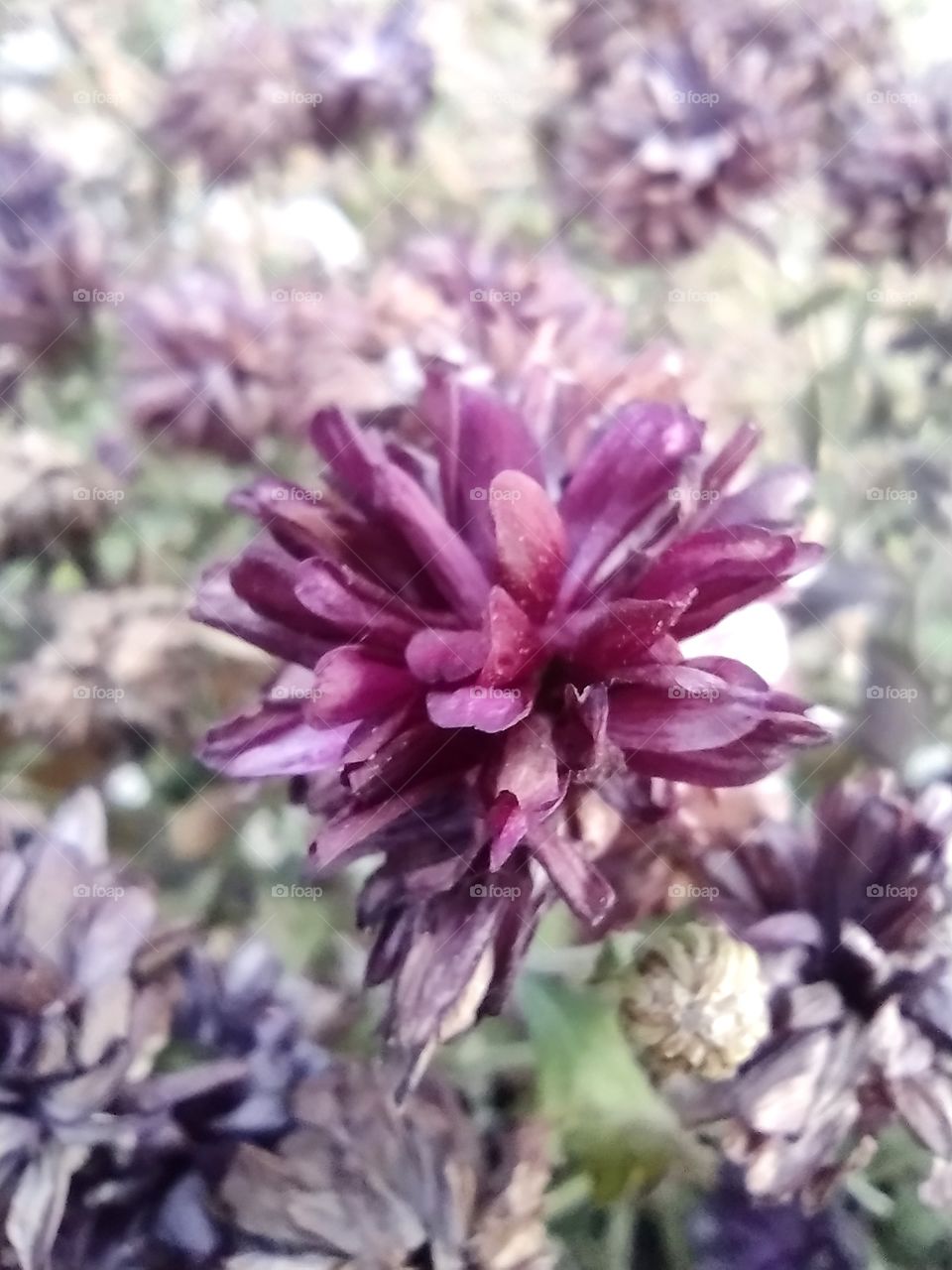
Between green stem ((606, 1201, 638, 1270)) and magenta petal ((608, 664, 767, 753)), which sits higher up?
magenta petal ((608, 664, 767, 753))

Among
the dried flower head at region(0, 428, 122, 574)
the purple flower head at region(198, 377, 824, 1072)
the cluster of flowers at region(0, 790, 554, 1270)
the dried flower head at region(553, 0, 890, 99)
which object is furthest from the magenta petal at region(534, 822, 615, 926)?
the dried flower head at region(553, 0, 890, 99)

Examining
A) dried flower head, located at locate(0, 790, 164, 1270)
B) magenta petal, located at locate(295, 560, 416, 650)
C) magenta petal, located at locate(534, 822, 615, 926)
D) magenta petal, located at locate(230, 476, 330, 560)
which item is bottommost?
dried flower head, located at locate(0, 790, 164, 1270)

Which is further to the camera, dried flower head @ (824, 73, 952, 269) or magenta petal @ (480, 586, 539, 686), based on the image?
dried flower head @ (824, 73, 952, 269)

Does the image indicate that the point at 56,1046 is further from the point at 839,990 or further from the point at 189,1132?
the point at 839,990

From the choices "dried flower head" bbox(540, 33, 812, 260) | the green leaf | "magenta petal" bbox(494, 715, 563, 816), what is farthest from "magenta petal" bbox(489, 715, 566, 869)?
"dried flower head" bbox(540, 33, 812, 260)

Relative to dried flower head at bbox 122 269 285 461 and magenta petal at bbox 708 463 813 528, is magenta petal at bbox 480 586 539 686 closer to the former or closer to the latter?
magenta petal at bbox 708 463 813 528

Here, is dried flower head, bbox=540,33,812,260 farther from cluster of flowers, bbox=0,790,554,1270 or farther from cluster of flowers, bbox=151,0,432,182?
cluster of flowers, bbox=0,790,554,1270
